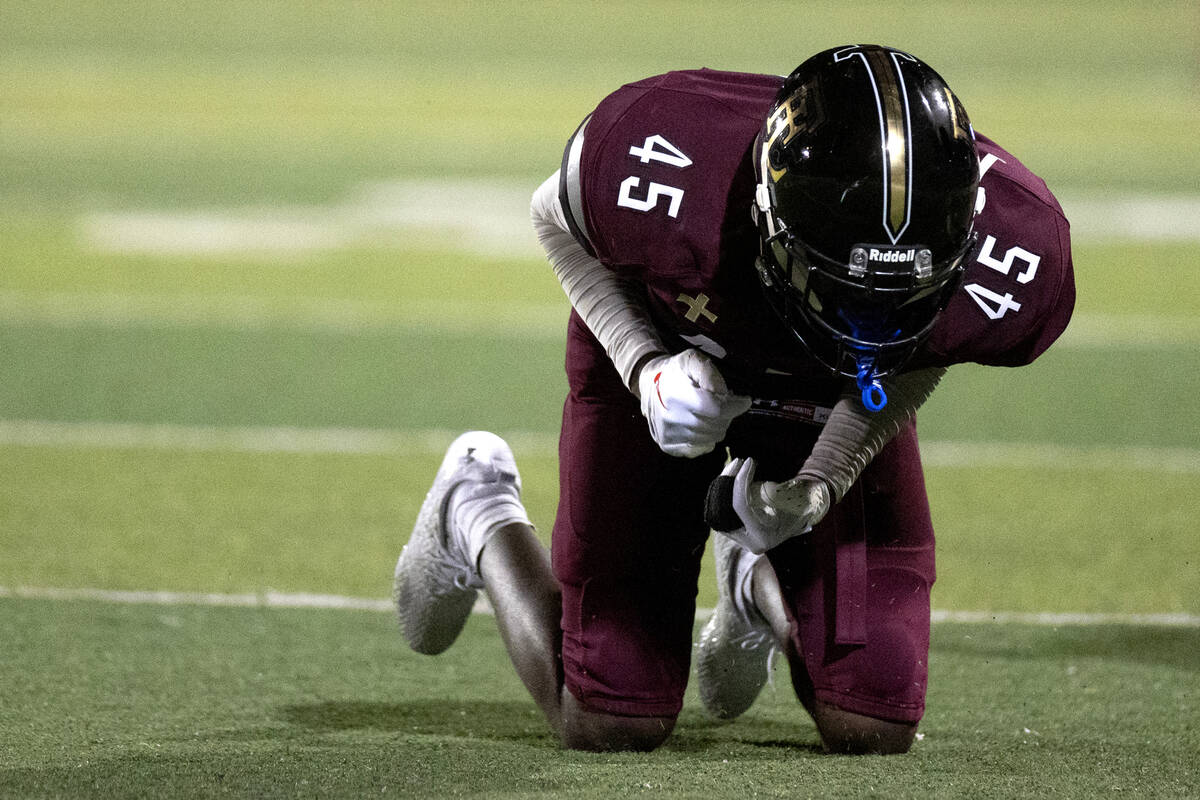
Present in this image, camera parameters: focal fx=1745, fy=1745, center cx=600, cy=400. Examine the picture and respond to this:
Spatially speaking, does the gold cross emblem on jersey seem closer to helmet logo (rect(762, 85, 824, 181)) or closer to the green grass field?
helmet logo (rect(762, 85, 824, 181))

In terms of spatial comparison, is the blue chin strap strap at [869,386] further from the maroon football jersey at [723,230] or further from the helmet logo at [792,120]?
the helmet logo at [792,120]

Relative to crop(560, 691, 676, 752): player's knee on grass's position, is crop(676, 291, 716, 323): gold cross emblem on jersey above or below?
above

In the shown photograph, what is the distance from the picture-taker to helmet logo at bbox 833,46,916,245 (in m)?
2.25

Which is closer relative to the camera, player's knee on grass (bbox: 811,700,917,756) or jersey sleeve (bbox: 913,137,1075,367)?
jersey sleeve (bbox: 913,137,1075,367)

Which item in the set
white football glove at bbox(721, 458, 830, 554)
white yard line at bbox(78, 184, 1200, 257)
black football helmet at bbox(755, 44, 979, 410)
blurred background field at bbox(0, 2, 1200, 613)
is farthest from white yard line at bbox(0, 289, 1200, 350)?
black football helmet at bbox(755, 44, 979, 410)

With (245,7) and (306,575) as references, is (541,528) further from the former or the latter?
(245,7)

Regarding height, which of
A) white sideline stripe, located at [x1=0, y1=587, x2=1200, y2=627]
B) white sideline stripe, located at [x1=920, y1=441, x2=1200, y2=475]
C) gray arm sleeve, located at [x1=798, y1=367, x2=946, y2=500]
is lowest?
white sideline stripe, located at [x1=920, y1=441, x2=1200, y2=475]

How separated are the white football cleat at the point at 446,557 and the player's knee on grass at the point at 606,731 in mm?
421

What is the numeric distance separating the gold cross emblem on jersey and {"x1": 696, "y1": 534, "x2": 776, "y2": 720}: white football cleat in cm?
54

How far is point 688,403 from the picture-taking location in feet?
7.84

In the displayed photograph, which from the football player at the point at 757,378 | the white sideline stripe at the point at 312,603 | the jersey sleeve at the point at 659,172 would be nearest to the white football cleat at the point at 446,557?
the football player at the point at 757,378

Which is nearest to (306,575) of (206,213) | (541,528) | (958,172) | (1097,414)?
(541,528)

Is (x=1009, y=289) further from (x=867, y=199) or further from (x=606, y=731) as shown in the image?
(x=606, y=731)

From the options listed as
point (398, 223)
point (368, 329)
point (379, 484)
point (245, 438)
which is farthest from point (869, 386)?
point (398, 223)
